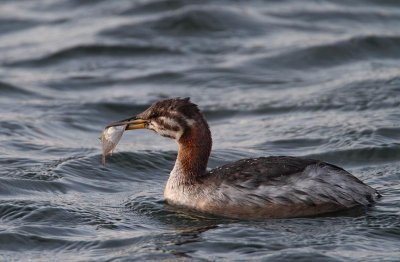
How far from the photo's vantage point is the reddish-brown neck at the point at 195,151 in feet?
40.5

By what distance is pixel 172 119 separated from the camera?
12383 mm

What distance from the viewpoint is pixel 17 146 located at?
51.2ft

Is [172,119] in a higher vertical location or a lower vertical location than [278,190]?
higher

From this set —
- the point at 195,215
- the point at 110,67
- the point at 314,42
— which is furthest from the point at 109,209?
the point at 314,42

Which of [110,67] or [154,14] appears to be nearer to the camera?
[110,67]

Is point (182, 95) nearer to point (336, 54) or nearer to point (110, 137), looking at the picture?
point (336, 54)

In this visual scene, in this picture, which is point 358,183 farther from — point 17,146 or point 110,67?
point 110,67

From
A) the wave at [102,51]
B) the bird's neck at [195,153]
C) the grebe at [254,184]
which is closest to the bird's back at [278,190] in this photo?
the grebe at [254,184]

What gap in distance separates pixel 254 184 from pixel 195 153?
3.11ft

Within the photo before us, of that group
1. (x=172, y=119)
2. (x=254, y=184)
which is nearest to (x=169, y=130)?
(x=172, y=119)

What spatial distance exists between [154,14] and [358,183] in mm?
12982

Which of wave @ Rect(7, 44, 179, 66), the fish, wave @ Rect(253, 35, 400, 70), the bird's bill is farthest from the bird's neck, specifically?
wave @ Rect(7, 44, 179, 66)

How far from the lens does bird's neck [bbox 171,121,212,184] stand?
12344mm

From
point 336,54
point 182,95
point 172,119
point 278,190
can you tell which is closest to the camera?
point 278,190
